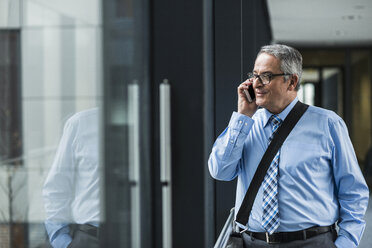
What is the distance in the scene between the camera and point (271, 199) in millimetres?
1940

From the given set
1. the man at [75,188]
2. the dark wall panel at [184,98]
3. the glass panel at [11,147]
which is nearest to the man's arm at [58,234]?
the man at [75,188]

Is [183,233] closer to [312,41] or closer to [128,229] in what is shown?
[128,229]

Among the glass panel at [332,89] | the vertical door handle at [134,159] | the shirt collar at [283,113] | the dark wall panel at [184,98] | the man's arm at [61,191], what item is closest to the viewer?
the man's arm at [61,191]

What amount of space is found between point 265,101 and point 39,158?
3.41 ft

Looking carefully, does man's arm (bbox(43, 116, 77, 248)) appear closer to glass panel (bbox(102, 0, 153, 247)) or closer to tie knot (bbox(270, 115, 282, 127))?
glass panel (bbox(102, 0, 153, 247))

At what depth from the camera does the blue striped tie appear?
1.93 m

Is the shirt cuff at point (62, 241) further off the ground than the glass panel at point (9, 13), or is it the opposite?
the glass panel at point (9, 13)

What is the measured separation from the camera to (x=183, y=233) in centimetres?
317

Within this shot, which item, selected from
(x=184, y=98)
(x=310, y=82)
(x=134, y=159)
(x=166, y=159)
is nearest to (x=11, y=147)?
(x=134, y=159)

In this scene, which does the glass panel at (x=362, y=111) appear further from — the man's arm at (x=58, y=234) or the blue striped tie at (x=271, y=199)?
the man's arm at (x=58, y=234)

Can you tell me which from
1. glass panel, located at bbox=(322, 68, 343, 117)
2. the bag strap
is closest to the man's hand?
the bag strap

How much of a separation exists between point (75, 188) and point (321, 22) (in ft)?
27.3

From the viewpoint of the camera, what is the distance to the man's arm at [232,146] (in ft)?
6.40

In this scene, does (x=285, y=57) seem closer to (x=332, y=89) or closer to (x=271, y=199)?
(x=271, y=199)
